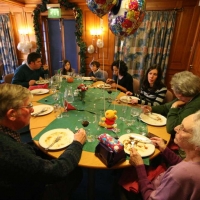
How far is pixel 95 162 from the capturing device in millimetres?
1021

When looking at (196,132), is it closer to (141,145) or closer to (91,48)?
(141,145)

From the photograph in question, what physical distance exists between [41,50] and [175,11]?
13.3 ft

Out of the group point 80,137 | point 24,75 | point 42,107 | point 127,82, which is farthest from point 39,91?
point 127,82

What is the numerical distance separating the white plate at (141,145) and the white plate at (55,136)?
0.44 meters

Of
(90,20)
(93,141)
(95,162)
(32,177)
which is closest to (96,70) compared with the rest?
(90,20)

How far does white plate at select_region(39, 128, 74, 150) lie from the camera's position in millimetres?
1141

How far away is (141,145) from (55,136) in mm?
721

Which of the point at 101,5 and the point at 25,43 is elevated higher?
the point at 101,5

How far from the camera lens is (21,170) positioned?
0.73 m

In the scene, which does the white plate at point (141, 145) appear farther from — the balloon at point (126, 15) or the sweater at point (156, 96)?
the balloon at point (126, 15)

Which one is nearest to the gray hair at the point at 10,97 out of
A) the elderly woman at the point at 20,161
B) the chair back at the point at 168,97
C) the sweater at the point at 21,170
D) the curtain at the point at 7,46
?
the elderly woman at the point at 20,161

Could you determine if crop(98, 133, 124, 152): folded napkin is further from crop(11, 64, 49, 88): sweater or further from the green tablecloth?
crop(11, 64, 49, 88): sweater

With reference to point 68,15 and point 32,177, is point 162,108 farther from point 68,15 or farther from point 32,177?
point 68,15

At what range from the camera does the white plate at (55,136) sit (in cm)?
114
